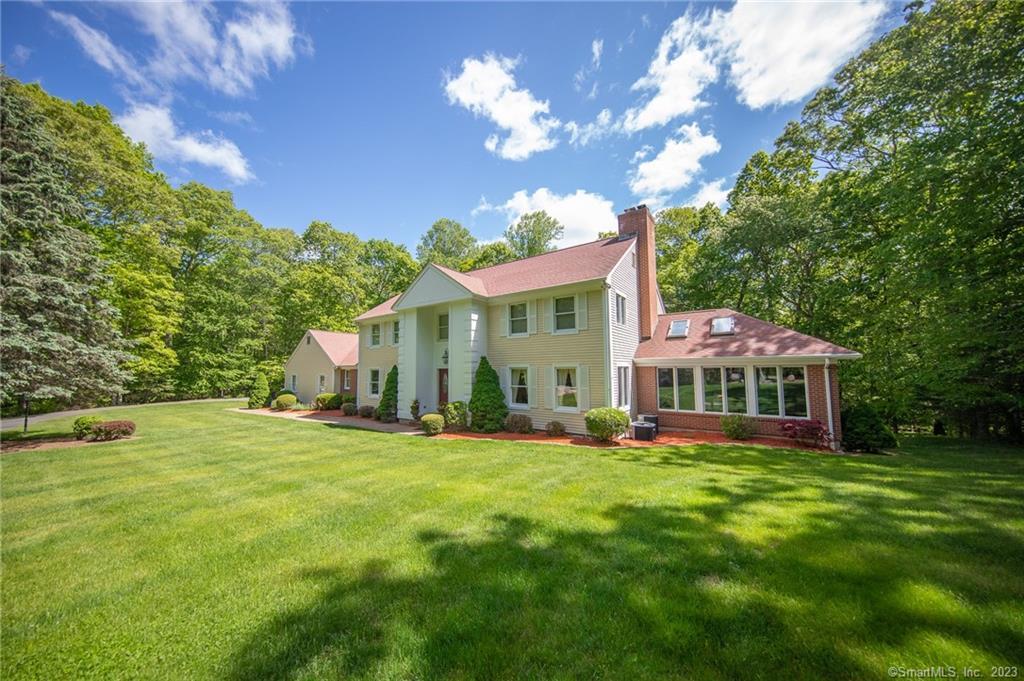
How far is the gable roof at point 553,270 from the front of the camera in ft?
45.9

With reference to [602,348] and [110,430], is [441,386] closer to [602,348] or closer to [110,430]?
[602,348]

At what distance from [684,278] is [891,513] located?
71.2ft

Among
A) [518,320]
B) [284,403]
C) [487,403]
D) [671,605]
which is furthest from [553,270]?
[284,403]

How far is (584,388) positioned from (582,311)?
2979 millimetres

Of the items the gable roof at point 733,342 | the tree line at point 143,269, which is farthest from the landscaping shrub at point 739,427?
the tree line at point 143,269

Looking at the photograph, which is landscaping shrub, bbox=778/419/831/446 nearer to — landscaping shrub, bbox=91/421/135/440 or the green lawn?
the green lawn

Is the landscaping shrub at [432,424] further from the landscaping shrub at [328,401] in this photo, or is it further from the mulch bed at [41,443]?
the landscaping shrub at [328,401]

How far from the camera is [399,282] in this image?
119 feet

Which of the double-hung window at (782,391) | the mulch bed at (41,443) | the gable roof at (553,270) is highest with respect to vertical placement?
the gable roof at (553,270)

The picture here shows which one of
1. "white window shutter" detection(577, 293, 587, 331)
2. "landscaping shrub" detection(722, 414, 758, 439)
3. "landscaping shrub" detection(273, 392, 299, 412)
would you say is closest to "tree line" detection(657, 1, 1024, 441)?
"landscaping shrub" detection(722, 414, 758, 439)

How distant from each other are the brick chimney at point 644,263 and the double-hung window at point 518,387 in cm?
583

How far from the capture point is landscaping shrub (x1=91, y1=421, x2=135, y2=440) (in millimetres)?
12391

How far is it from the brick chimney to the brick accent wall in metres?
2.35

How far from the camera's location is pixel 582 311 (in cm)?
1365
